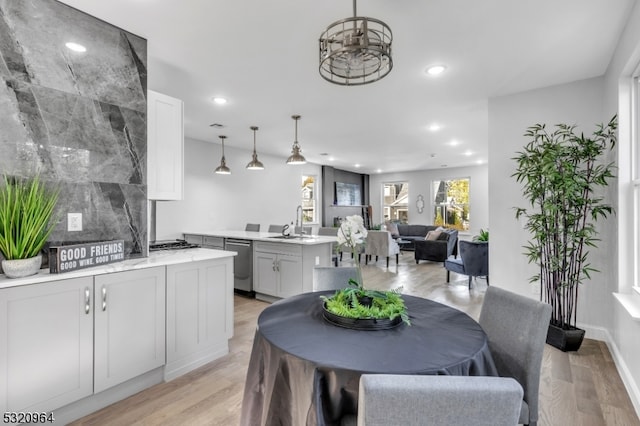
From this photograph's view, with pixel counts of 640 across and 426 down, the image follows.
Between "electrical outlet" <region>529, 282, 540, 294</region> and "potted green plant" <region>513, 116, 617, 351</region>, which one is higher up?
"potted green plant" <region>513, 116, 617, 351</region>

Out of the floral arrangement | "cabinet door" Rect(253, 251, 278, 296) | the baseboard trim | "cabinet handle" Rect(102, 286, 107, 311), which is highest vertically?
the floral arrangement

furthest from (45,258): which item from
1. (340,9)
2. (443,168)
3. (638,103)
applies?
(443,168)

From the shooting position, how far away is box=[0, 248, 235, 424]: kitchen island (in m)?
1.69

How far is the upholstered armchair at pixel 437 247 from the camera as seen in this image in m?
6.87

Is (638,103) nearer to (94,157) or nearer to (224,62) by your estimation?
(224,62)

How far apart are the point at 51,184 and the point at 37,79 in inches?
25.8

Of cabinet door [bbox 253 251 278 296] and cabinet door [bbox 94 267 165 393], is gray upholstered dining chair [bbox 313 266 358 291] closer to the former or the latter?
cabinet door [bbox 94 267 165 393]

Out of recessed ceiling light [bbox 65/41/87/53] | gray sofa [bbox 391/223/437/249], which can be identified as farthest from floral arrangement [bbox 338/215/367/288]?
gray sofa [bbox 391/223/437/249]

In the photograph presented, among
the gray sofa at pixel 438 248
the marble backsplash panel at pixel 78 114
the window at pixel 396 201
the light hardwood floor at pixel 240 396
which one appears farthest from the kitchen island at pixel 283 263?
the window at pixel 396 201

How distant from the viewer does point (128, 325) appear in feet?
6.93

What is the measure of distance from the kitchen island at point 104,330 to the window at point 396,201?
8.88 metres

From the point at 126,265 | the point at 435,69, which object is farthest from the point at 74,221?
the point at 435,69

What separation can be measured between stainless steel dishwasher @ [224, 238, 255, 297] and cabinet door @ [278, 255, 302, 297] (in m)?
0.58

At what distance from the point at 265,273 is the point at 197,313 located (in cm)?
187
